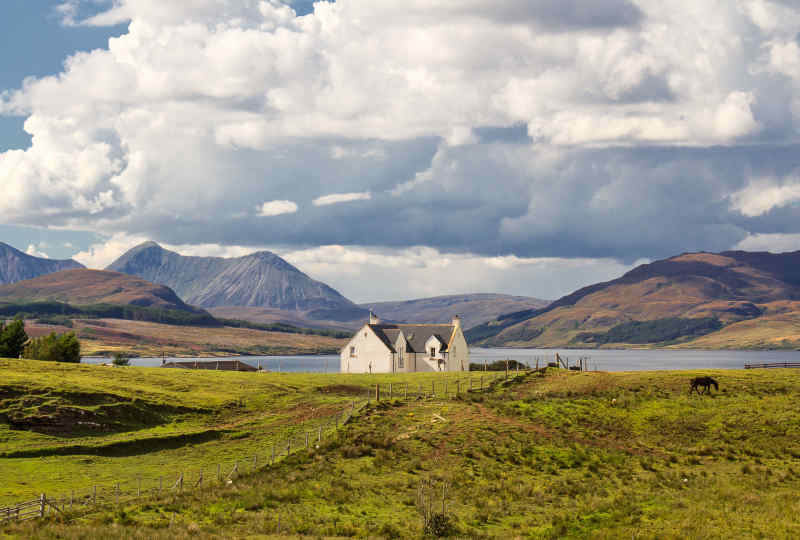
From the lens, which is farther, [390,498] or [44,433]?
[44,433]

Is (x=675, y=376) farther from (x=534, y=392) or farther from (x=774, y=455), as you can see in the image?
(x=774, y=455)

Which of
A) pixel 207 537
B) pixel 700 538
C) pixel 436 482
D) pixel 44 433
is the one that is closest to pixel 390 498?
pixel 436 482

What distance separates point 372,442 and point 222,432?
59.7 feet

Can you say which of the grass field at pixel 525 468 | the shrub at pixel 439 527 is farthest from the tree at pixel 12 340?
the shrub at pixel 439 527

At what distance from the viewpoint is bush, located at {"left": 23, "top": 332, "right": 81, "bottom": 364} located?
396 ft

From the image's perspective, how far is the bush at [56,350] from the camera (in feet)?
396

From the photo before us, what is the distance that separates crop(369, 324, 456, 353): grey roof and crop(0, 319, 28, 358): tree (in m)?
56.0

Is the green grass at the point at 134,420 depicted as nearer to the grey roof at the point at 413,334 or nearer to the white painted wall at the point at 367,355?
the white painted wall at the point at 367,355

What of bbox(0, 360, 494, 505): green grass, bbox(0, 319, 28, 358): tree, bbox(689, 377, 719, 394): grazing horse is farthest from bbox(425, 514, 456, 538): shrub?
bbox(0, 319, 28, 358): tree

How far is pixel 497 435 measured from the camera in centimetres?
6153

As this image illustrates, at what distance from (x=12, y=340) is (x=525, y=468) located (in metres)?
95.7

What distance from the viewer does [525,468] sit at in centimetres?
5353

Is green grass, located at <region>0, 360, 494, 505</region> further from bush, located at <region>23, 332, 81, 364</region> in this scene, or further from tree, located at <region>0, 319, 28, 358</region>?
tree, located at <region>0, 319, 28, 358</region>

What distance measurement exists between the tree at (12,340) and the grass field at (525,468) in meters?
35.4
